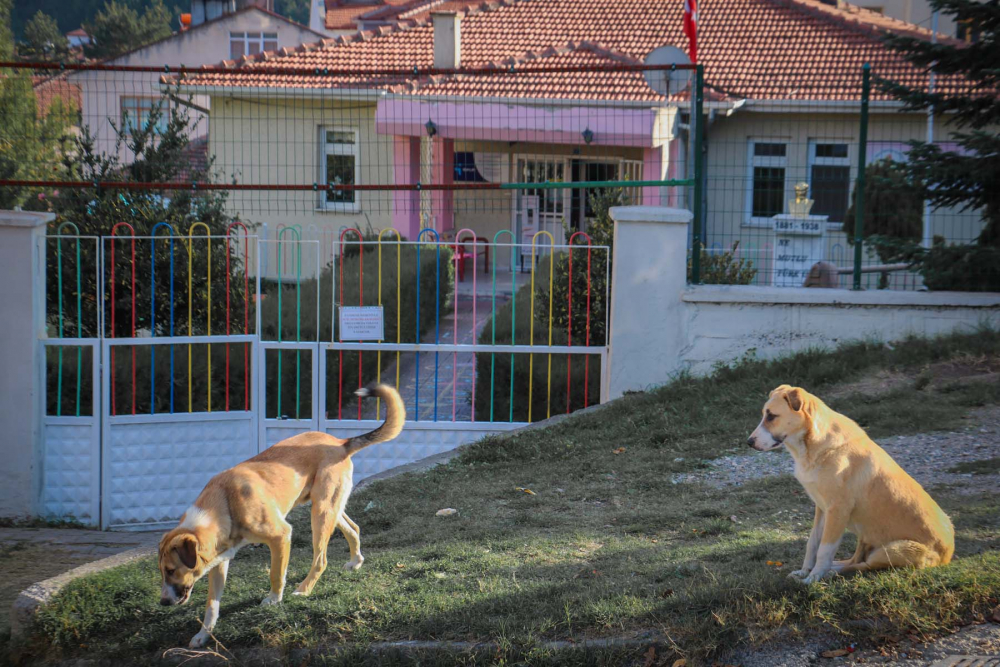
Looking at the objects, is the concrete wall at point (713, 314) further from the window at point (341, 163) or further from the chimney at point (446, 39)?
the chimney at point (446, 39)

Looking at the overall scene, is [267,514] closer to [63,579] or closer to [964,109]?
[63,579]

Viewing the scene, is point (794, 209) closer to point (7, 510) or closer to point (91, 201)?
point (91, 201)

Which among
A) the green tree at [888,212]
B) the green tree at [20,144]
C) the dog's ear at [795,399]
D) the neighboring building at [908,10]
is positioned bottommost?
the dog's ear at [795,399]

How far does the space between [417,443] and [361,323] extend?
120 cm

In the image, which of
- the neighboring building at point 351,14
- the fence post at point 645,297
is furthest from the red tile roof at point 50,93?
the neighboring building at point 351,14

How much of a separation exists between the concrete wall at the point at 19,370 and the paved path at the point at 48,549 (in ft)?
1.31

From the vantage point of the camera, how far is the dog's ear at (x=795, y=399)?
185 inches

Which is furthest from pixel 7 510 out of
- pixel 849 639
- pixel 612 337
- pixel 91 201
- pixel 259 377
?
pixel 849 639

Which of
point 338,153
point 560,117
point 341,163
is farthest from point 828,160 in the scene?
point 338,153

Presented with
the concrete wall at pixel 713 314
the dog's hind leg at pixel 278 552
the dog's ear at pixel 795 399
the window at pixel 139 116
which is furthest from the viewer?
the window at pixel 139 116

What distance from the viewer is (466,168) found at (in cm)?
2020

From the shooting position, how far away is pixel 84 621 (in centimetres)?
510

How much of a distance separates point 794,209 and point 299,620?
1039 centimetres

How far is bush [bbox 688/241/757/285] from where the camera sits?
400 inches
